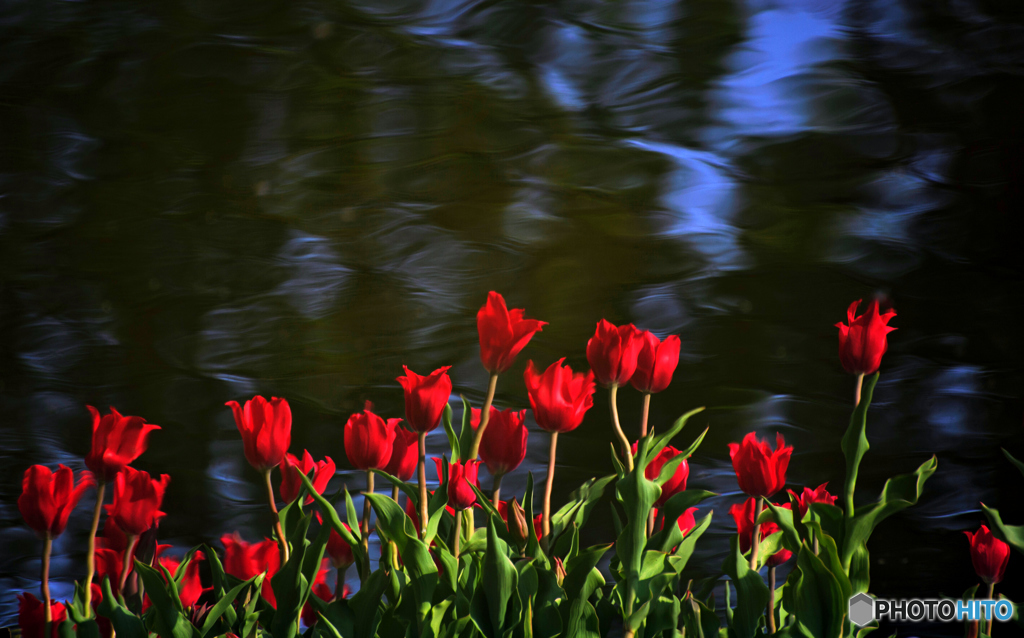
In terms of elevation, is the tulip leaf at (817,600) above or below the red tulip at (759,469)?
below

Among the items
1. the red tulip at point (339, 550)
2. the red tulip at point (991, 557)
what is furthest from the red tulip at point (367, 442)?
the red tulip at point (991, 557)

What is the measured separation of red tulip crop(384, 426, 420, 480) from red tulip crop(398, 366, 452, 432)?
46 mm

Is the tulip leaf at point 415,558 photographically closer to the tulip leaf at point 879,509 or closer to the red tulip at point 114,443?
the red tulip at point 114,443

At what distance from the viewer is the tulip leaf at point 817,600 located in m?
0.53

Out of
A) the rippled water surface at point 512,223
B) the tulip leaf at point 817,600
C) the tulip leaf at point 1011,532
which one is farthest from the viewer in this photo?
the rippled water surface at point 512,223

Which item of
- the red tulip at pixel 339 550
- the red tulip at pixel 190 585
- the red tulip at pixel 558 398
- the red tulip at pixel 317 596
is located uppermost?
the red tulip at pixel 558 398

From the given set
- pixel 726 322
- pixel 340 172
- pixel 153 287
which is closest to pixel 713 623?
pixel 726 322

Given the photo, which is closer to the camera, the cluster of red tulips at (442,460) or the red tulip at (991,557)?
the cluster of red tulips at (442,460)

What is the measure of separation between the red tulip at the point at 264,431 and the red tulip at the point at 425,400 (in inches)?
4.8

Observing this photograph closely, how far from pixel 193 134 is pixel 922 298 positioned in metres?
1.39

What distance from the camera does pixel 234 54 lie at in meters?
1.15

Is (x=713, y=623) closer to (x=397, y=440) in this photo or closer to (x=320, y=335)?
(x=397, y=440)

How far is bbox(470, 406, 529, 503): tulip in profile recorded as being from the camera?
0.59 metres

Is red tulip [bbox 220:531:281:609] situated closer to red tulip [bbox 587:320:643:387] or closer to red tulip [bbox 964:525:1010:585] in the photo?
red tulip [bbox 587:320:643:387]
